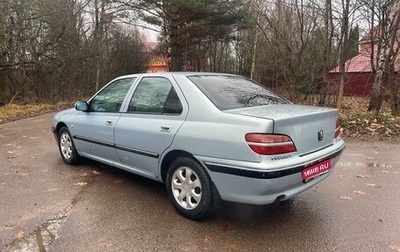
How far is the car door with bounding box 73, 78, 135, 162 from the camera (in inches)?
177

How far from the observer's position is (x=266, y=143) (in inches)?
116

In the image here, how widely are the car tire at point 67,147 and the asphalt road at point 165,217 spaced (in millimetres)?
255

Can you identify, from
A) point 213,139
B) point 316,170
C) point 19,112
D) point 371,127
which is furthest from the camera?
point 19,112

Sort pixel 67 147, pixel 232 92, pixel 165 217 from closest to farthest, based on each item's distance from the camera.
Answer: pixel 165 217, pixel 232 92, pixel 67 147

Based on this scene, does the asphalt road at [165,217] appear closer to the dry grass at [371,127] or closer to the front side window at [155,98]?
the front side window at [155,98]

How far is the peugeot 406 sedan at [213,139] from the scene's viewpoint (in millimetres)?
2996

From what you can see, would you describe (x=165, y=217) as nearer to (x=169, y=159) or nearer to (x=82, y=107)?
(x=169, y=159)

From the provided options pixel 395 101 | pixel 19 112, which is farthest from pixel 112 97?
pixel 19 112

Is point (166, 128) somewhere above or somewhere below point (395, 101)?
above

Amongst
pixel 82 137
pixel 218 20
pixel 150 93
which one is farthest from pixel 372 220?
pixel 218 20

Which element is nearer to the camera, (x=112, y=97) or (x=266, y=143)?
(x=266, y=143)

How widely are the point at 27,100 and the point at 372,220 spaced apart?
1944 centimetres

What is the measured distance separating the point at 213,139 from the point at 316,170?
42.7 inches

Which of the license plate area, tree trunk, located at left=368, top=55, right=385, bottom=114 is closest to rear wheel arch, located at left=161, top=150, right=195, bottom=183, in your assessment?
the license plate area
